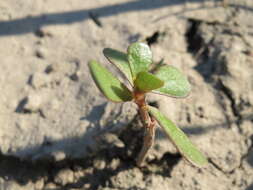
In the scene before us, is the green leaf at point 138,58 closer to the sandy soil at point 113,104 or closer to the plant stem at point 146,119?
the plant stem at point 146,119

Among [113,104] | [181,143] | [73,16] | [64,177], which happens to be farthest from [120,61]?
[73,16]

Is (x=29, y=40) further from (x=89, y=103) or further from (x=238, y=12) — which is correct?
(x=238, y=12)

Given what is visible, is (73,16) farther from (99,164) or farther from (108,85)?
(108,85)

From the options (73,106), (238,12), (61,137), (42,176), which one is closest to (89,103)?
(73,106)

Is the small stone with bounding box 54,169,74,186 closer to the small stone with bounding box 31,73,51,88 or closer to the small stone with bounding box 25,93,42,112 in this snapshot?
the small stone with bounding box 25,93,42,112

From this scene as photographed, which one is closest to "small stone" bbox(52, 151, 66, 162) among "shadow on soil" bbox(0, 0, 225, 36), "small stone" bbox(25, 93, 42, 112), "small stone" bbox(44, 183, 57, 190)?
"small stone" bbox(44, 183, 57, 190)

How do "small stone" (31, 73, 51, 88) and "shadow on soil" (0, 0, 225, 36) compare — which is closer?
"small stone" (31, 73, 51, 88)
